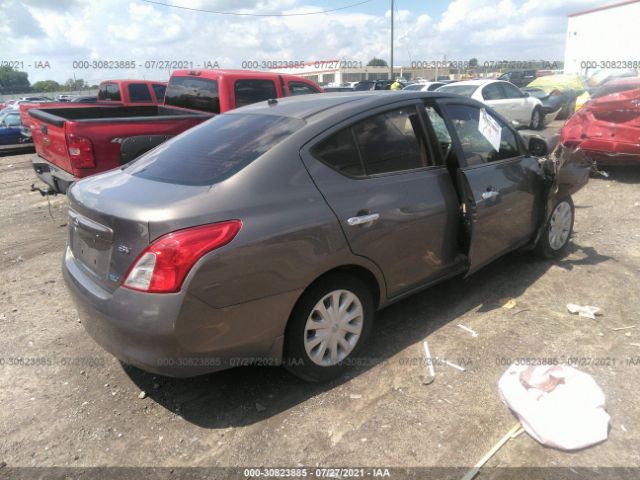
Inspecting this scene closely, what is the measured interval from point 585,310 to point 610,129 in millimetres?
4794

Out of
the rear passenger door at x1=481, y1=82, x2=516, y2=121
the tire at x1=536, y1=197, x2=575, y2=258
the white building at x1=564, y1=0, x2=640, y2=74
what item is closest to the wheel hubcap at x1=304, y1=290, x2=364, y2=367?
the tire at x1=536, y1=197, x2=575, y2=258

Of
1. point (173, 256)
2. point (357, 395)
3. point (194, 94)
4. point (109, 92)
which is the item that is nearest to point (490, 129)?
point (357, 395)

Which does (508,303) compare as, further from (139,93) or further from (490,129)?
(139,93)

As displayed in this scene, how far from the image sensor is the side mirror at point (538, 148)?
439 cm

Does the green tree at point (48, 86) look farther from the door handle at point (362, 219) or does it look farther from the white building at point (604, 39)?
the door handle at point (362, 219)

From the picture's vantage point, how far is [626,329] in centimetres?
354

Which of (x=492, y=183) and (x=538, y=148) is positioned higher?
(x=538, y=148)

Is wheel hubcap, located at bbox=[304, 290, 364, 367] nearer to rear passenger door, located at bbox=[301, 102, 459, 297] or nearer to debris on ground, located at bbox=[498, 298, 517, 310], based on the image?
rear passenger door, located at bbox=[301, 102, 459, 297]

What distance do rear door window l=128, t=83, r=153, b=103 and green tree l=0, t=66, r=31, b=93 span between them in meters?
69.2

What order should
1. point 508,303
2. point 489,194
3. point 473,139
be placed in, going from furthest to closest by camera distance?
1. point 508,303
2. point 473,139
3. point 489,194

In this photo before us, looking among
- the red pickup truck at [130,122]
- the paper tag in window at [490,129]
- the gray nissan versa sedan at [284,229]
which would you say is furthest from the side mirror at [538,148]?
the red pickup truck at [130,122]

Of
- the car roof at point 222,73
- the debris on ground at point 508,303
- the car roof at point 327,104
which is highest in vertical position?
the car roof at point 222,73

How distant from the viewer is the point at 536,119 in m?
14.3

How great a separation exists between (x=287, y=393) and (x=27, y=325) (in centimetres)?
231
